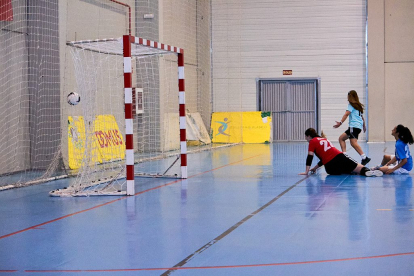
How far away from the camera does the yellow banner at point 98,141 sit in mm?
16891

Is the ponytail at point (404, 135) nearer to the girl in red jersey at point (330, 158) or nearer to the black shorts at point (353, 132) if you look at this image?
the girl in red jersey at point (330, 158)

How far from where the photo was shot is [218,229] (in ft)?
26.1

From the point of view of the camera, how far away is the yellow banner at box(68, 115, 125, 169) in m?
16.9

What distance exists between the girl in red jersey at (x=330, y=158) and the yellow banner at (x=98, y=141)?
5458 millimetres

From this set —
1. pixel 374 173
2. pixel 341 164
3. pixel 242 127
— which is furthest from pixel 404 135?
pixel 242 127

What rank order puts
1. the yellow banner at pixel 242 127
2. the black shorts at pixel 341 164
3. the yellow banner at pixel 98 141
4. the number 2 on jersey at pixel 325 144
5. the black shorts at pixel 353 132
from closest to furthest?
1. the number 2 on jersey at pixel 325 144
2. the black shorts at pixel 341 164
3. the black shorts at pixel 353 132
4. the yellow banner at pixel 98 141
5. the yellow banner at pixel 242 127

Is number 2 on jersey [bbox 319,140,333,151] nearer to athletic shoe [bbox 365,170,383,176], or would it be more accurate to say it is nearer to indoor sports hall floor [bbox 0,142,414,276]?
indoor sports hall floor [bbox 0,142,414,276]

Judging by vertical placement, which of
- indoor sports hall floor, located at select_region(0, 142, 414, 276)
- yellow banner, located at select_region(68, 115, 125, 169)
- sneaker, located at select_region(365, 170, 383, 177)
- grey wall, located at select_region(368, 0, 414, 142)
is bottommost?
indoor sports hall floor, located at select_region(0, 142, 414, 276)

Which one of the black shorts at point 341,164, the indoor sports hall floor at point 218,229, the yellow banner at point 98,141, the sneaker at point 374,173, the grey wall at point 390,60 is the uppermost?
the grey wall at point 390,60

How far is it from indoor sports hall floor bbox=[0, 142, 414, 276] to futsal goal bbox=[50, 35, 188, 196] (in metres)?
1.05

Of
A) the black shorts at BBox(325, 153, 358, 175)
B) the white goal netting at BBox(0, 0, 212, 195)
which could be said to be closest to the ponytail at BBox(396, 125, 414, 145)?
the black shorts at BBox(325, 153, 358, 175)

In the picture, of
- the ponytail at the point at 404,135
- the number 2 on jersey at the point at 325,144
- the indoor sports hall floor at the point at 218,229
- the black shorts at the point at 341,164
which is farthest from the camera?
the black shorts at the point at 341,164

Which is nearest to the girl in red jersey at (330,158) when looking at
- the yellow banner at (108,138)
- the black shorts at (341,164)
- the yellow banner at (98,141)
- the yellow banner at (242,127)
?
the black shorts at (341,164)

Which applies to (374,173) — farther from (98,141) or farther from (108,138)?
(108,138)
